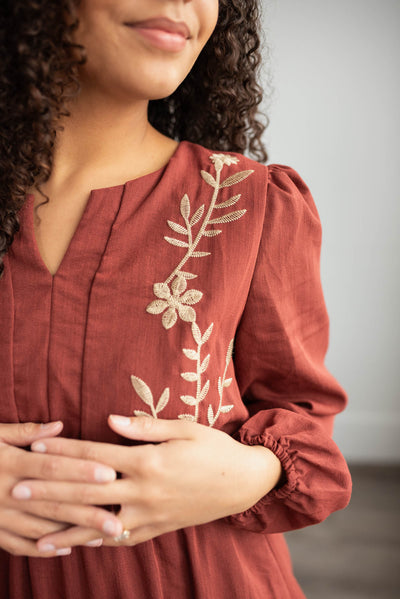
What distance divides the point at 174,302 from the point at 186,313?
21mm

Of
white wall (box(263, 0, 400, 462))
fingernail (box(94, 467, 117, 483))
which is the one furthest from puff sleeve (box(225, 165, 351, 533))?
white wall (box(263, 0, 400, 462))

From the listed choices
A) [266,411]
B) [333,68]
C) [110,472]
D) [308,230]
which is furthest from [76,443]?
[333,68]

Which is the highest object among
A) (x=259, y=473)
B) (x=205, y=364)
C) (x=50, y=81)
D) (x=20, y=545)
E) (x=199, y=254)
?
(x=50, y=81)

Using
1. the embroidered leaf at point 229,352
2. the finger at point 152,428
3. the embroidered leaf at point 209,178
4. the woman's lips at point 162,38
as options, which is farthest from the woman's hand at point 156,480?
the woman's lips at point 162,38

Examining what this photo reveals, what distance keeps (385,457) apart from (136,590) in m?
2.11

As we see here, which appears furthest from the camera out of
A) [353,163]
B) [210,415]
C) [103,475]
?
[353,163]

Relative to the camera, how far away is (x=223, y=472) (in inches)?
27.2

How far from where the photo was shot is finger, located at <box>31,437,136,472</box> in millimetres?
650

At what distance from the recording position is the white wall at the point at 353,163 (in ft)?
6.97

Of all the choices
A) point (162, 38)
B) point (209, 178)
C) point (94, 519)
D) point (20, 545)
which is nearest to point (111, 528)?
point (94, 519)

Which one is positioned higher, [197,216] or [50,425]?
[197,216]

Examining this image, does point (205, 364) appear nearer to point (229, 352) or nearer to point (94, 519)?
→ point (229, 352)

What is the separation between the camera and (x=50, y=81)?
711 millimetres

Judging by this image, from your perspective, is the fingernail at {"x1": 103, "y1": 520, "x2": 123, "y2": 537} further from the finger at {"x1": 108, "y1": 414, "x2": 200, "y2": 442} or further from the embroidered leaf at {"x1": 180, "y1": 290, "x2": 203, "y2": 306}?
the embroidered leaf at {"x1": 180, "y1": 290, "x2": 203, "y2": 306}
